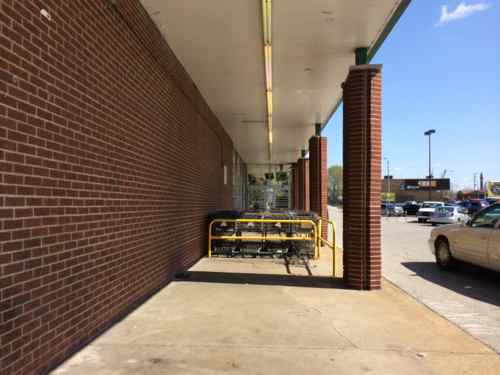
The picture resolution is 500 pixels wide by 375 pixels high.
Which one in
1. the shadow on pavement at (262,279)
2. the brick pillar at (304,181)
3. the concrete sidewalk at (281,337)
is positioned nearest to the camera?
the concrete sidewalk at (281,337)

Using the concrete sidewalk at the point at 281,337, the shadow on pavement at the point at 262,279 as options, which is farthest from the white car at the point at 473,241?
the shadow on pavement at the point at 262,279

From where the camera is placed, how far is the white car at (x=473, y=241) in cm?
779

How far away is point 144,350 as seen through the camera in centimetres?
414

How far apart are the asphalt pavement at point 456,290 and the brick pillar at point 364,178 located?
1.02 metres

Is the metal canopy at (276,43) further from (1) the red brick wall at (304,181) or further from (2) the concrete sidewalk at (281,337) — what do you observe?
(1) the red brick wall at (304,181)

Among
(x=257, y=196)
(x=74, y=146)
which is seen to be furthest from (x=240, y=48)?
(x=257, y=196)

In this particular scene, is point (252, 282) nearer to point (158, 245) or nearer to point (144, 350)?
point (158, 245)

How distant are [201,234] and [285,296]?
15.4 feet

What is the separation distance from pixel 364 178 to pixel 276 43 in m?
2.90

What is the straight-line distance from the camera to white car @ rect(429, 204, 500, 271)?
7786 millimetres

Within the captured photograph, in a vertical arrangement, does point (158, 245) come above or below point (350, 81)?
below

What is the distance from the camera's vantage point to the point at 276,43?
7137mm

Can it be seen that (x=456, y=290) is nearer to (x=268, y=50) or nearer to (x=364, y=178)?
(x=364, y=178)

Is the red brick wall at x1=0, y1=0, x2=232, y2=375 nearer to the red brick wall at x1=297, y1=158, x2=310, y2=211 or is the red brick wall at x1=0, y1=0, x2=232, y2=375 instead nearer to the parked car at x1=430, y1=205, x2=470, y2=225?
the red brick wall at x1=297, y1=158, x2=310, y2=211
